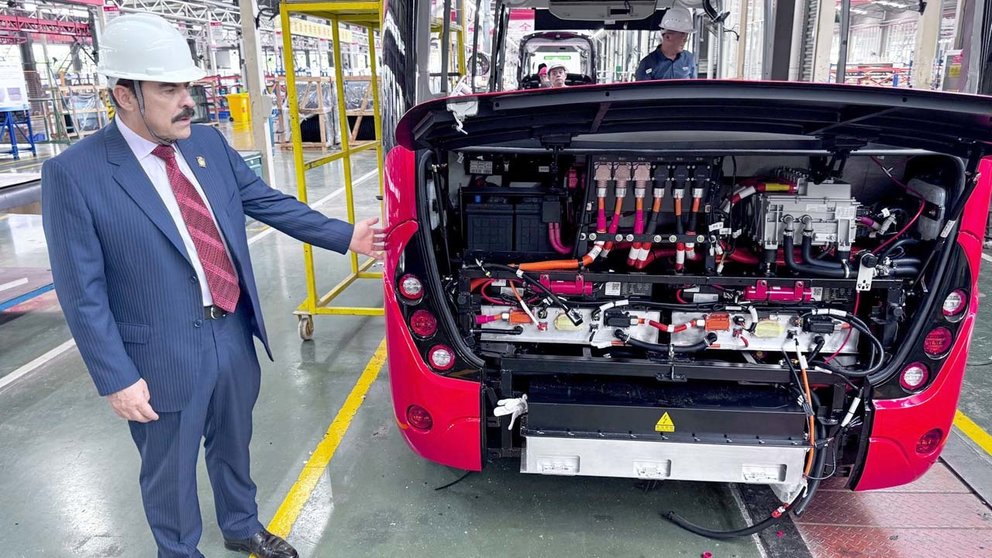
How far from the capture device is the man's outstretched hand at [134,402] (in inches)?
77.6

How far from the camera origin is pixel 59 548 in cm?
258

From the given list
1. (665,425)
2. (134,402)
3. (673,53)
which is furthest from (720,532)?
(673,53)

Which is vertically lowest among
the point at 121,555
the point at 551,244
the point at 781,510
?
the point at 121,555

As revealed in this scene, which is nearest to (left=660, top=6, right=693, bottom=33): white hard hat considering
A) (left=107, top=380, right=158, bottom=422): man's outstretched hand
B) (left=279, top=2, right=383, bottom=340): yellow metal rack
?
(left=279, top=2, right=383, bottom=340): yellow metal rack

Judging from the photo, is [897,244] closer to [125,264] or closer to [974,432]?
[974,432]

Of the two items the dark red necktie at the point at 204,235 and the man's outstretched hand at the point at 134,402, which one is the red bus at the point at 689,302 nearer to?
the dark red necktie at the point at 204,235

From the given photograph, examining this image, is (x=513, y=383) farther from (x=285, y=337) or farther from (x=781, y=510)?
(x=285, y=337)

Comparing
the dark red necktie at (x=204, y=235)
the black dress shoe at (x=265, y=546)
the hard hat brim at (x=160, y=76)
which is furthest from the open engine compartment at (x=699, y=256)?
the black dress shoe at (x=265, y=546)

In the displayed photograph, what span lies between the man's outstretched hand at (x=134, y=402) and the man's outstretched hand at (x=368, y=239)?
83 cm

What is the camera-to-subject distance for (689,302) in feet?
8.12

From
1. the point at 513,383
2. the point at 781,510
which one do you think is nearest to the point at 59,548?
the point at 513,383

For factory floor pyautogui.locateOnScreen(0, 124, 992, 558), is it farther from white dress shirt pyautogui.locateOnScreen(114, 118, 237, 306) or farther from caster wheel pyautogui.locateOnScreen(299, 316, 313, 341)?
white dress shirt pyautogui.locateOnScreen(114, 118, 237, 306)

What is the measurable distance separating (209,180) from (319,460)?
1.55 m

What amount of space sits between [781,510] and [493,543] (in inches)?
42.6
